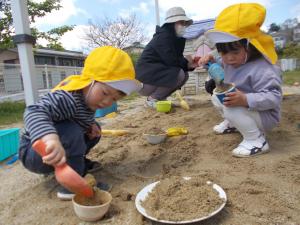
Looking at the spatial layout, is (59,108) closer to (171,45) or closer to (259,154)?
(259,154)

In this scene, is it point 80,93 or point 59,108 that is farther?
point 80,93

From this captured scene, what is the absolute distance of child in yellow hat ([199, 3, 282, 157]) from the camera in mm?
1830

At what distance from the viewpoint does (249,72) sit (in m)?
1.94

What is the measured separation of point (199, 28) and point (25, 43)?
19.4 feet

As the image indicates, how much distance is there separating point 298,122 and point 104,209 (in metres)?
2.11

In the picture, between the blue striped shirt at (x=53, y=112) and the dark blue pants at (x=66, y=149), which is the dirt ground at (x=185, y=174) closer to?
the dark blue pants at (x=66, y=149)

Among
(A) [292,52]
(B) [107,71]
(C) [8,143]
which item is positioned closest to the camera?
(B) [107,71]

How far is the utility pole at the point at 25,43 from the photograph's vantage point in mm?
1790

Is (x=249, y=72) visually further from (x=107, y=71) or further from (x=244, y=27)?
(x=107, y=71)

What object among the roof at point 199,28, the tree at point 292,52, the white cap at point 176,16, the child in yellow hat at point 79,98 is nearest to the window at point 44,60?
the roof at point 199,28

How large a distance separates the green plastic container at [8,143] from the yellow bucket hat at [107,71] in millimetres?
1044

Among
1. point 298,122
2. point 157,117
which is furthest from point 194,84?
point 298,122

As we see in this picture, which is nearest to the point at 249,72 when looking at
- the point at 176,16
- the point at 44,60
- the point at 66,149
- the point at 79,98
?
the point at 79,98

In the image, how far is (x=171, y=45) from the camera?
3.07 meters
